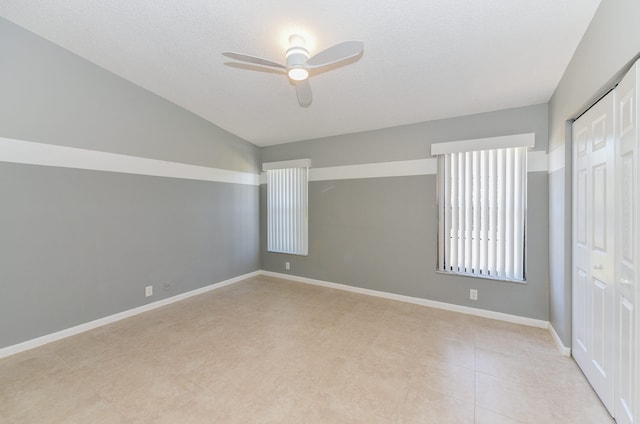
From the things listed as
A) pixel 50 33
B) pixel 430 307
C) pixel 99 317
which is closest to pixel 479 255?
pixel 430 307

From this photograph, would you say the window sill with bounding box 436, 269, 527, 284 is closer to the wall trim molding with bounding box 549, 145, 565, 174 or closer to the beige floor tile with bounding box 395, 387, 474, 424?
the wall trim molding with bounding box 549, 145, 565, 174

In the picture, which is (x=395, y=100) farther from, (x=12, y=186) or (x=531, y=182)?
(x=12, y=186)

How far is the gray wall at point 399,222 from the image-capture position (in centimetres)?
300

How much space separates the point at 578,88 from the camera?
2.08 metres

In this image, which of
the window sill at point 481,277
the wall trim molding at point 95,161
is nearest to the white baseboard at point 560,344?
the window sill at point 481,277

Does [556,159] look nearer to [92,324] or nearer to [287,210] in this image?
[287,210]

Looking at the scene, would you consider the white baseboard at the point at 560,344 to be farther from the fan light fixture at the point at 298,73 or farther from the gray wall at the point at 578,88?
the fan light fixture at the point at 298,73

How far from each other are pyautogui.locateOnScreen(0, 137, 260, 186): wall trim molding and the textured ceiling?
101cm

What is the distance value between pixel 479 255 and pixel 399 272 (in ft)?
3.48

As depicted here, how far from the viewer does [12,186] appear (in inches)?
97.4

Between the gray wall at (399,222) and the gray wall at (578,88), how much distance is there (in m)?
0.20

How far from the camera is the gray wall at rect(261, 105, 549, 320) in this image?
3.00m

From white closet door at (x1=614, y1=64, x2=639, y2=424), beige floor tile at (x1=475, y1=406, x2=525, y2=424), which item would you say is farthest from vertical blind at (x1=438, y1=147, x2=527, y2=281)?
beige floor tile at (x1=475, y1=406, x2=525, y2=424)

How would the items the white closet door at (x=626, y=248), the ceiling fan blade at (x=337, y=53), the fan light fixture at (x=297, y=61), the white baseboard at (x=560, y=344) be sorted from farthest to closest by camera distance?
the white baseboard at (x=560, y=344) → the fan light fixture at (x=297, y=61) → the ceiling fan blade at (x=337, y=53) → the white closet door at (x=626, y=248)
